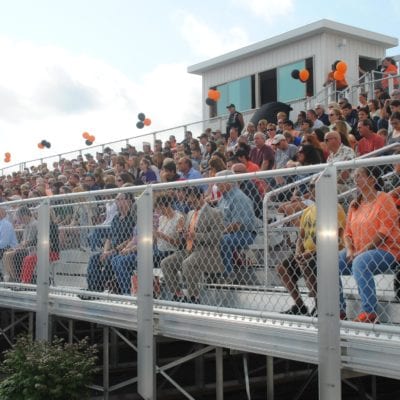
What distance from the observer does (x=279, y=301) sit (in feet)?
17.0

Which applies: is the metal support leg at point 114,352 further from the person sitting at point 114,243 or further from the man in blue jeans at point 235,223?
the man in blue jeans at point 235,223

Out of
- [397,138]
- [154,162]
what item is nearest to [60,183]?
[154,162]

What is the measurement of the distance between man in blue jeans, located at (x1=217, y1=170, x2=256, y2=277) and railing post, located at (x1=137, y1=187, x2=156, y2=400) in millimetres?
959

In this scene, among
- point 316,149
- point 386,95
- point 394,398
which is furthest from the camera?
point 386,95

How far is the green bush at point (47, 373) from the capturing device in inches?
261

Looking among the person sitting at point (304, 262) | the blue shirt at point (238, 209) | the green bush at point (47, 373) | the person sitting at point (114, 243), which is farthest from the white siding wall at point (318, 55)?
the person sitting at point (304, 262)

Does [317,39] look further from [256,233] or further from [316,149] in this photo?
[256,233]

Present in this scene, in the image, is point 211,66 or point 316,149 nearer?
point 316,149

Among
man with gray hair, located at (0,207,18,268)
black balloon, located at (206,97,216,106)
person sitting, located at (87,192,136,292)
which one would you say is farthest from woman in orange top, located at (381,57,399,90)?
person sitting, located at (87,192,136,292)

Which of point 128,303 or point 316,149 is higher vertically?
point 316,149

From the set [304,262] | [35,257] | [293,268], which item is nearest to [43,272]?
[35,257]

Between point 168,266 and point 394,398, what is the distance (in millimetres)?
5568

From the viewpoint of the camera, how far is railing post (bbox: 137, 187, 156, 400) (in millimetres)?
6059

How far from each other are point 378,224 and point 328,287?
0.54 metres
